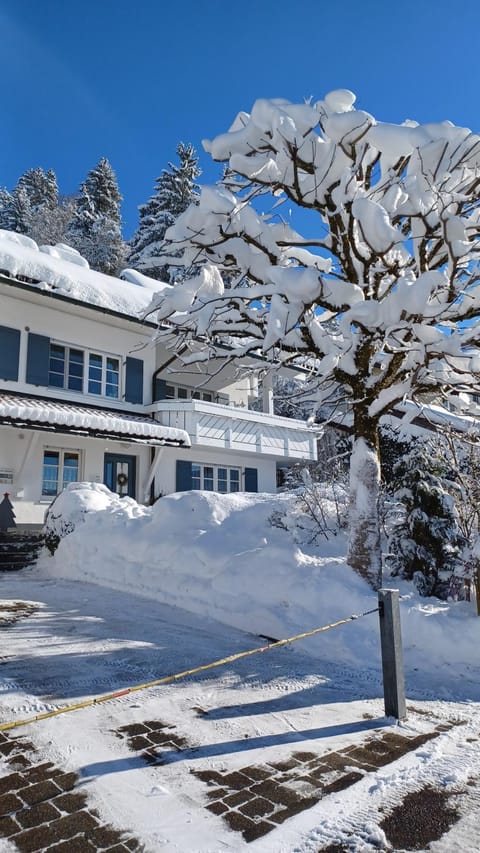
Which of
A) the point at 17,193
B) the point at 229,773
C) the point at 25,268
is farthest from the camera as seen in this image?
the point at 17,193

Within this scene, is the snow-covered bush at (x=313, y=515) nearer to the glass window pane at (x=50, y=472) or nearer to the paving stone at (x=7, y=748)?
the paving stone at (x=7, y=748)

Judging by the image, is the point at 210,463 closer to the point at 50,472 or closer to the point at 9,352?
the point at 50,472

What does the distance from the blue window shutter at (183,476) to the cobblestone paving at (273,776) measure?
14453 millimetres

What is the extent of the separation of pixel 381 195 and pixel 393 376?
2894mm

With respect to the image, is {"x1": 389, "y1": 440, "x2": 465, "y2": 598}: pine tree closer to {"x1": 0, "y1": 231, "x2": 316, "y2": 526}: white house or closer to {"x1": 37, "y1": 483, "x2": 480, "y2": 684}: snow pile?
{"x1": 37, "y1": 483, "x2": 480, "y2": 684}: snow pile

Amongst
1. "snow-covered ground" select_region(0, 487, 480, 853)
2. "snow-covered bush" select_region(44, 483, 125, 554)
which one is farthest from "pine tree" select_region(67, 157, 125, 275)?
"snow-covered ground" select_region(0, 487, 480, 853)

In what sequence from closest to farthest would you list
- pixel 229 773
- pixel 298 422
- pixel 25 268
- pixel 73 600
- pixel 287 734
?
pixel 229 773
pixel 287 734
pixel 73 600
pixel 25 268
pixel 298 422

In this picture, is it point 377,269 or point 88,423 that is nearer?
point 377,269

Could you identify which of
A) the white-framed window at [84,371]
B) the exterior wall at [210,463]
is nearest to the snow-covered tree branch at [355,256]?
the white-framed window at [84,371]

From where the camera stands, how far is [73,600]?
866 cm

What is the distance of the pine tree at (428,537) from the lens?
299 inches

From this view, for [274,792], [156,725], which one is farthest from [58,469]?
[274,792]

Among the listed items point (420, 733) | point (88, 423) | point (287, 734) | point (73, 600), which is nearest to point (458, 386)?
point (420, 733)

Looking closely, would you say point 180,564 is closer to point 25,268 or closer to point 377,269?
point 377,269
